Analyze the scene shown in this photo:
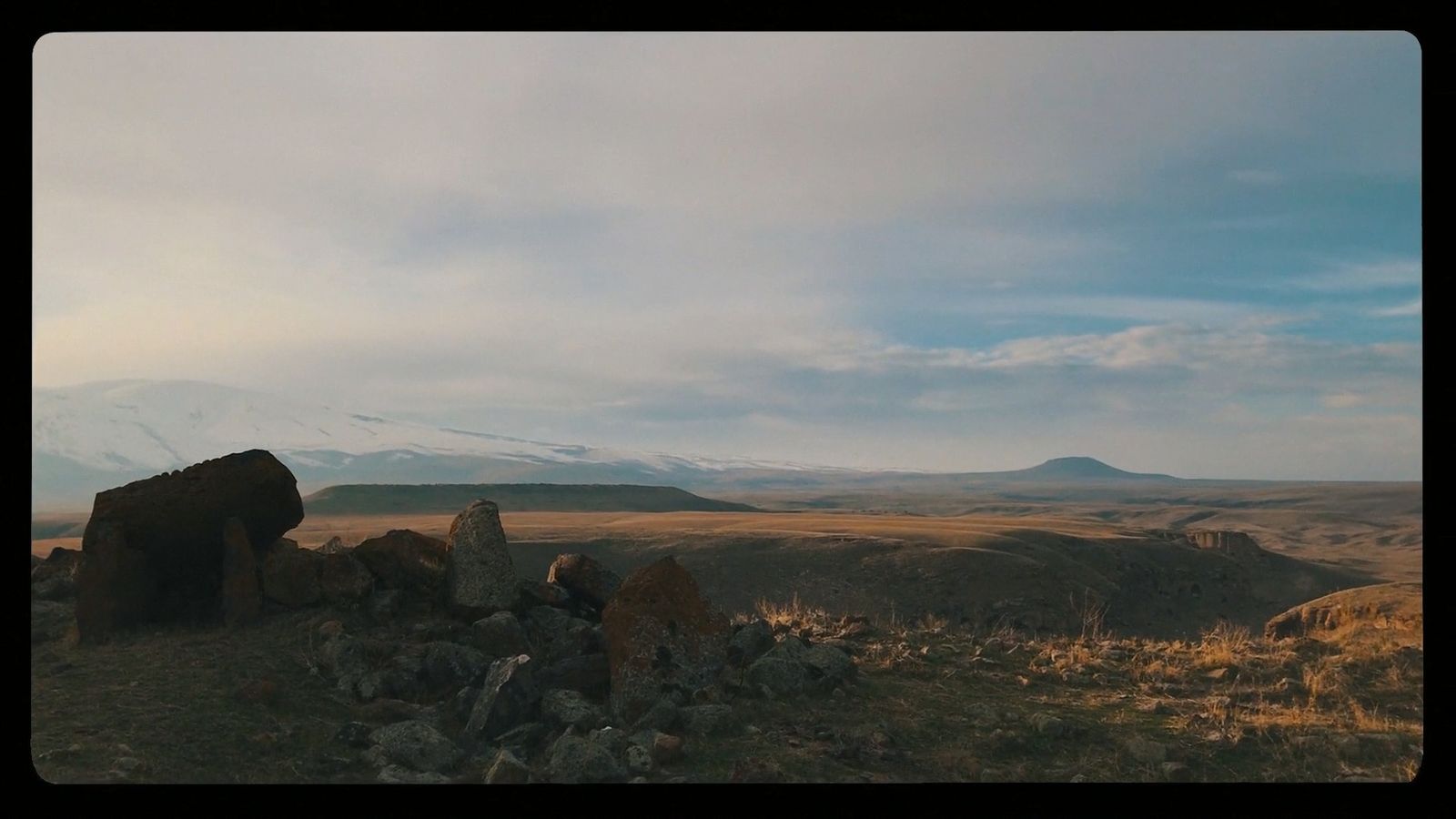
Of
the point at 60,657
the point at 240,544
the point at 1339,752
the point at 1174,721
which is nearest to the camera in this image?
the point at 1339,752

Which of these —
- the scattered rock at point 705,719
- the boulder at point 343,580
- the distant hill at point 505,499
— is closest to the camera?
the scattered rock at point 705,719

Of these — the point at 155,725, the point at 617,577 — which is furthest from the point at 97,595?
the point at 617,577

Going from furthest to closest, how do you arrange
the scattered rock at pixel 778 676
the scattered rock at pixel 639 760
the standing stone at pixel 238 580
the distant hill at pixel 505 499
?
the distant hill at pixel 505 499
the standing stone at pixel 238 580
the scattered rock at pixel 778 676
the scattered rock at pixel 639 760

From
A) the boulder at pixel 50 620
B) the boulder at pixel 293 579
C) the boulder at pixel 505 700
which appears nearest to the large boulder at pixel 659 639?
the boulder at pixel 505 700

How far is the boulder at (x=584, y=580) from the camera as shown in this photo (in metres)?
11.8

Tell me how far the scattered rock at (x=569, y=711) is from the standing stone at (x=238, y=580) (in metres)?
4.06

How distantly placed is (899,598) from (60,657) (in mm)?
21200

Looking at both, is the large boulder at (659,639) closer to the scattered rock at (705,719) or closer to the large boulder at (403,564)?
the scattered rock at (705,719)

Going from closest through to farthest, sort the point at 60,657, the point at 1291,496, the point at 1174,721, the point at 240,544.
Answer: the point at 1174,721 → the point at 60,657 → the point at 240,544 → the point at 1291,496

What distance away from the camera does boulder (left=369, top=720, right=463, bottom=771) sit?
319 inches

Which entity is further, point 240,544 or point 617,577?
point 617,577

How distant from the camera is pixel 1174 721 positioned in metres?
9.30

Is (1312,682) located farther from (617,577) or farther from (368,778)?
(368,778)

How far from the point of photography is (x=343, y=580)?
35.9 ft
